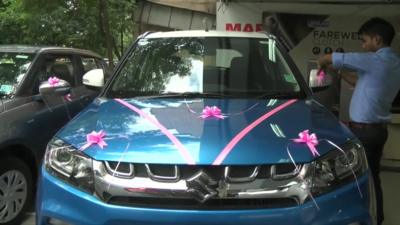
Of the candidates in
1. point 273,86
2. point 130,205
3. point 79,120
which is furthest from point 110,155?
point 273,86

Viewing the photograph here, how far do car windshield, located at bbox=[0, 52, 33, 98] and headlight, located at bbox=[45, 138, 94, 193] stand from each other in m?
2.26

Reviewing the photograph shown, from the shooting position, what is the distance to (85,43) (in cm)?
1338

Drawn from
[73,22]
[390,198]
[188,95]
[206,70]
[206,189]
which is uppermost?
[73,22]

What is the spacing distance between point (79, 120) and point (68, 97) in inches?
108

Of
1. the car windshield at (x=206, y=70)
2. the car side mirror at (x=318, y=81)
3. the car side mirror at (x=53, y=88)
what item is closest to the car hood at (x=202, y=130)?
the car windshield at (x=206, y=70)

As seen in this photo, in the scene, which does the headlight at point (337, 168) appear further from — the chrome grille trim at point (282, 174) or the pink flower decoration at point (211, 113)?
the pink flower decoration at point (211, 113)

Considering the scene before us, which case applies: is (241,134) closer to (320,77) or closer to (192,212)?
(192,212)

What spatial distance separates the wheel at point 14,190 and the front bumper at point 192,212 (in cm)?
191

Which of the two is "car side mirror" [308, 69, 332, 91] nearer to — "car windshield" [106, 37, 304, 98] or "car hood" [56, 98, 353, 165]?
"car windshield" [106, 37, 304, 98]

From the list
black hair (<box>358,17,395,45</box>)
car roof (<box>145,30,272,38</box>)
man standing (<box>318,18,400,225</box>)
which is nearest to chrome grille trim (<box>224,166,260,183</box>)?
man standing (<box>318,18,400,225</box>)

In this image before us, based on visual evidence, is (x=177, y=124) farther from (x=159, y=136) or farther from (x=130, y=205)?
(x=130, y=205)

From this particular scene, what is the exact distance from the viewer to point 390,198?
5824mm

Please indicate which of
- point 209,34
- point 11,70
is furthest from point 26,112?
point 209,34

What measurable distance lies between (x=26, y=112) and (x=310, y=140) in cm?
309
